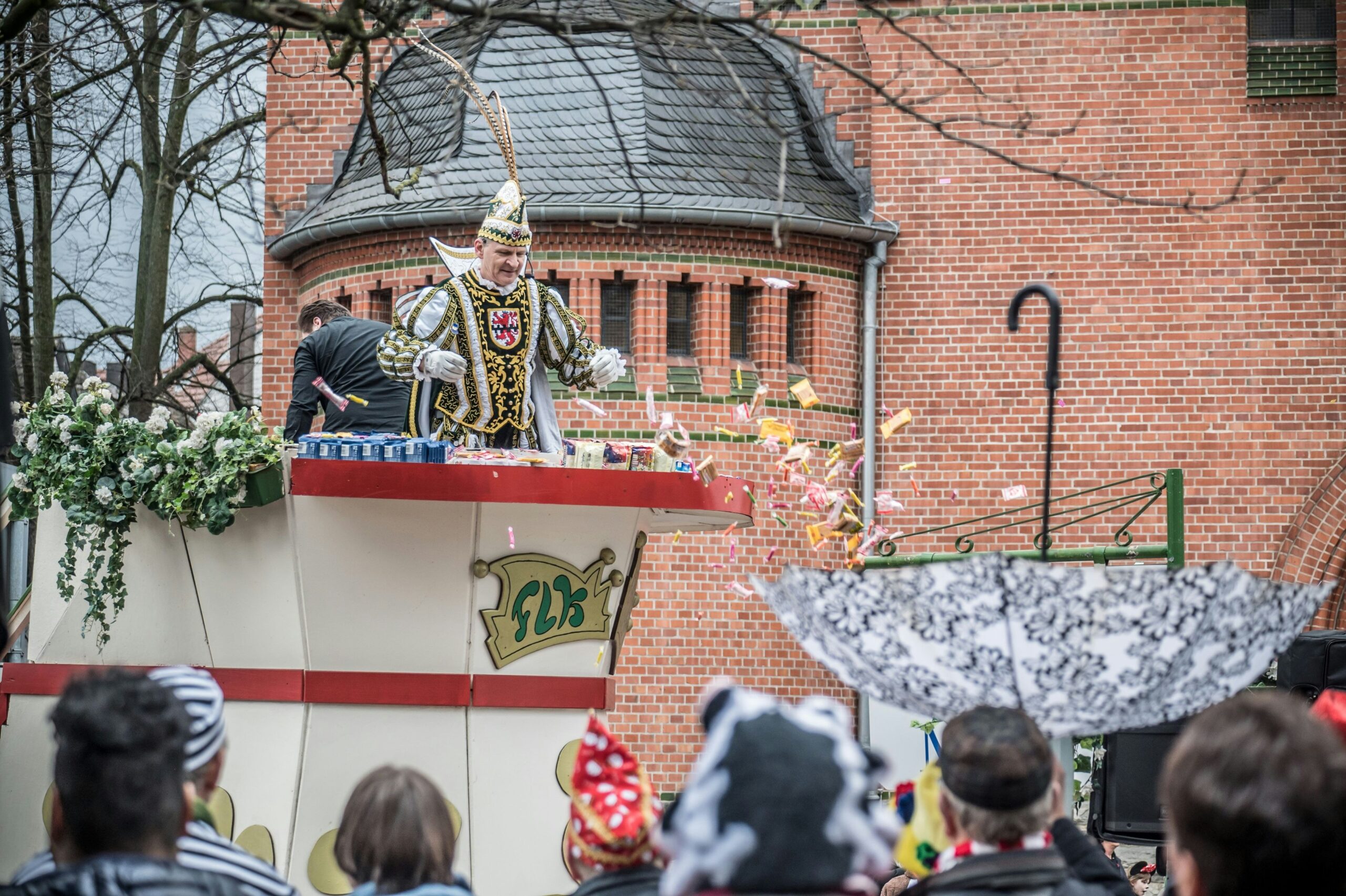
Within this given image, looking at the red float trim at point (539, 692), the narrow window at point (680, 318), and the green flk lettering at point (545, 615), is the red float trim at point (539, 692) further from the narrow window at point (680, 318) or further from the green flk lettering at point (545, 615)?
the narrow window at point (680, 318)

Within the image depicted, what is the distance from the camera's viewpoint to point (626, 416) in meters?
14.8

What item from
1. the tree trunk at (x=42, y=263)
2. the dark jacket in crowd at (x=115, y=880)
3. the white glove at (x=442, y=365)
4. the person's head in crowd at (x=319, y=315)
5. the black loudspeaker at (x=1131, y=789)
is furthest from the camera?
the tree trunk at (x=42, y=263)

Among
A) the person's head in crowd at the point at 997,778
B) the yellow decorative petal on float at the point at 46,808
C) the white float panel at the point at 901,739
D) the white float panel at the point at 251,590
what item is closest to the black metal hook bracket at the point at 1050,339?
the person's head in crowd at the point at 997,778

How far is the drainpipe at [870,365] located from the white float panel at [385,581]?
842 centimetres

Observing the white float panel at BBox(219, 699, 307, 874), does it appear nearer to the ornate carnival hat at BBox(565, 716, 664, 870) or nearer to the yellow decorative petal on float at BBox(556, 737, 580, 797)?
the yellow decorative petal on float at BBox(556, 737, 580, 797)

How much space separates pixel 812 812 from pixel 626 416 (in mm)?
12157

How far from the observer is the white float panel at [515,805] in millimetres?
7551

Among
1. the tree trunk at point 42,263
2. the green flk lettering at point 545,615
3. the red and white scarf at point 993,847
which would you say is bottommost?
the red and white scarf at point 993,847

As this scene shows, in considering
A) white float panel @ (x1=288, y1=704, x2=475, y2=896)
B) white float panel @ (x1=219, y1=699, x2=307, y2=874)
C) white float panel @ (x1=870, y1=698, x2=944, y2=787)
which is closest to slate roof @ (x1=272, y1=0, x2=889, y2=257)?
white float panel @ (x1=870, y1=698, x2=944, y2=787)

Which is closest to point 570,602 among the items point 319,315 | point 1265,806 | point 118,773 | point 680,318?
point 319,315

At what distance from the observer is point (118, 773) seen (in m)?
3.15

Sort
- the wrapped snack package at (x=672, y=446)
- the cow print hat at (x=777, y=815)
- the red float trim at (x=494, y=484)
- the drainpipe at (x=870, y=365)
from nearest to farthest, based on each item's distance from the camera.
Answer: the cow print hat at (x=777, y=815) < the red float trim at (x=494, y=484) < the wrapped snack package at (x=672, y=446) < the drainpipe at (x=870, y=365)

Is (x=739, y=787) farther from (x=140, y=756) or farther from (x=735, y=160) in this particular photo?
(x=735, y=160)

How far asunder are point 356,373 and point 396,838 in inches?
240
